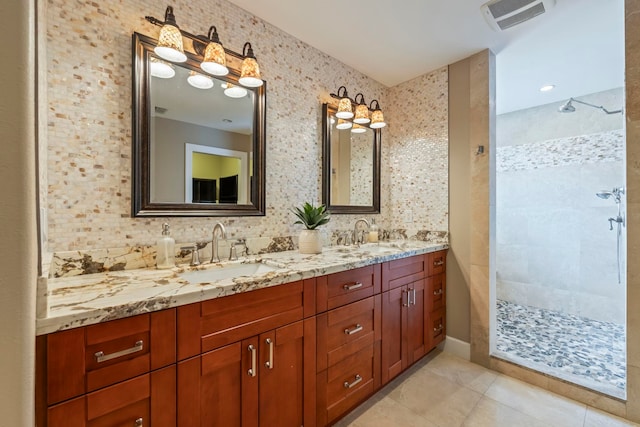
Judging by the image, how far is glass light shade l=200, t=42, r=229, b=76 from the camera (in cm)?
143

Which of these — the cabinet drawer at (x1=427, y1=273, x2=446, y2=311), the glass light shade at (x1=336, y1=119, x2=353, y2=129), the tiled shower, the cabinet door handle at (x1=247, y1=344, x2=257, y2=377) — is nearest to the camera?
the cabinet door handle at (x1=247, y1=344, x2=257, y2=377)

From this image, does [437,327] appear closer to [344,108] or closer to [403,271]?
[403,271]

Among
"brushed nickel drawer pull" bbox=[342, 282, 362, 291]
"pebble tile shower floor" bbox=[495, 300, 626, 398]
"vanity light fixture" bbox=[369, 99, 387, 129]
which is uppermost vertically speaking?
"vanity light fixture" bbox=[369, 99, 387, 129]

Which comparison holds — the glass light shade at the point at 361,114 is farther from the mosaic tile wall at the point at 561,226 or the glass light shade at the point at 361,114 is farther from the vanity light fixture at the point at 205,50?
the mosaic tile wall at the point at 561,226

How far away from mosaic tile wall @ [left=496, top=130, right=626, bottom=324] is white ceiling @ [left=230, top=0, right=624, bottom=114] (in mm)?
840

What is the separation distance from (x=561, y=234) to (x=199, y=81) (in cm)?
392

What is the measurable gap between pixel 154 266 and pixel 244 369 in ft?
2.28

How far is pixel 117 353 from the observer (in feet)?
2.59

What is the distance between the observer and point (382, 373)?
1708 millimetres

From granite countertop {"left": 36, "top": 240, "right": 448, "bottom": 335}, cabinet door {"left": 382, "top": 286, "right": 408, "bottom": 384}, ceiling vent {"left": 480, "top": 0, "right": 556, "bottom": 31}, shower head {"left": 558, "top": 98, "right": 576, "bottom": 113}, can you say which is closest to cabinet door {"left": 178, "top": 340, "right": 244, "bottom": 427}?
granite countertop {"left": 36, "top": 240, "right": 448, "bottom": 335}

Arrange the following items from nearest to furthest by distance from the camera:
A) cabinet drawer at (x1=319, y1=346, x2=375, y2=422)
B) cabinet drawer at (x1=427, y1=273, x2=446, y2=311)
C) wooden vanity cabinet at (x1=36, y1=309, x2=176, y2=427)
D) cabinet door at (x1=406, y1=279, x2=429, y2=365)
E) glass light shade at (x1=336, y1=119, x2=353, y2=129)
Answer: wooden vanity cabinet at (x1=36, y1=309, x2=176, y2=427)
cabinet drawer at (x1=319, y1=346, x2=375, y2=422)
cabinet door at (x1=406, y1=279, x2=429, y2=365)
cabinet drawer at (x1=427, y1=273, x2=446, y2=311)
glass light shade at (x1=336, y1=119, x2=353, y2=129)

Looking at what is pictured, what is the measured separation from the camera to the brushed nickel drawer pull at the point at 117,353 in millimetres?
762

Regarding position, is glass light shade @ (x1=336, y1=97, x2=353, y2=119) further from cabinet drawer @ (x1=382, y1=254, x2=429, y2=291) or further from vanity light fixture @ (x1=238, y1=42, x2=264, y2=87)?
cabinet drawer @ (x1=382, y1=254, x2=429, y2=291)

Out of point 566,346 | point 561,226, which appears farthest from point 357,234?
point 561,226
